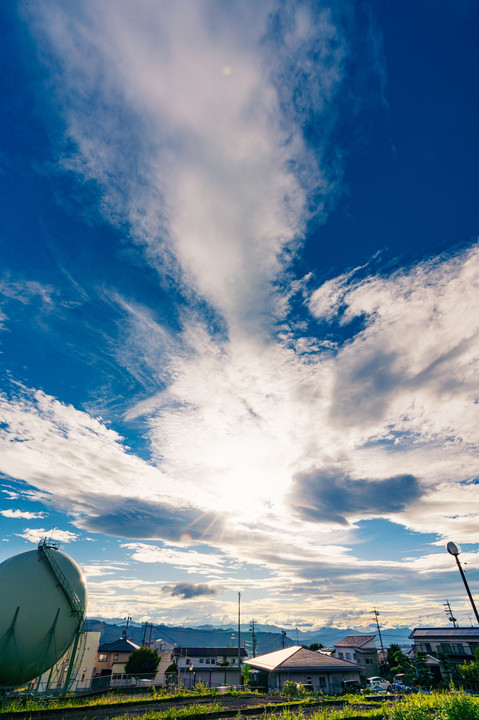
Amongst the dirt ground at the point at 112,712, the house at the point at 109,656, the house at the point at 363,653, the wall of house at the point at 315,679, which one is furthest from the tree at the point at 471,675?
the house at the point at 109,656

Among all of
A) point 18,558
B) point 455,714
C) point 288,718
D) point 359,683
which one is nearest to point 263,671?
point 359,683

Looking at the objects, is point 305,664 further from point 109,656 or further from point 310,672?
point 109,656

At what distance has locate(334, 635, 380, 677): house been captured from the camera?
72.7m

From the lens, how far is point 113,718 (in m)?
13.8

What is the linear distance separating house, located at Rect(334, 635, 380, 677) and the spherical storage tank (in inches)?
2655

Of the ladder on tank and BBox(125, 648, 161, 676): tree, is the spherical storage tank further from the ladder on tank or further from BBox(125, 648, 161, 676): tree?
BBox(125, 648, 161, 676): tree

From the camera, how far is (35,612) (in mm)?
27469

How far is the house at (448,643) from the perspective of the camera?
54969 millimetres

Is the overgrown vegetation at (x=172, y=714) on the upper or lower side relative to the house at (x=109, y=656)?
lower

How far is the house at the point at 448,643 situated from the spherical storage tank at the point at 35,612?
52.7 m

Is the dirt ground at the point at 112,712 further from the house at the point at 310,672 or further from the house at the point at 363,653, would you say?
the house at the point at 363,653

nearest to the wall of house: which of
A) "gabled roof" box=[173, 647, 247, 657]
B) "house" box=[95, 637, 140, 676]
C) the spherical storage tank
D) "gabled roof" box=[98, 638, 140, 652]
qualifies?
the spherical storage tank

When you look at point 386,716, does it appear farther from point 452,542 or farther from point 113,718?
point 452,542

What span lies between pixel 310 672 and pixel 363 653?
56.0 m
